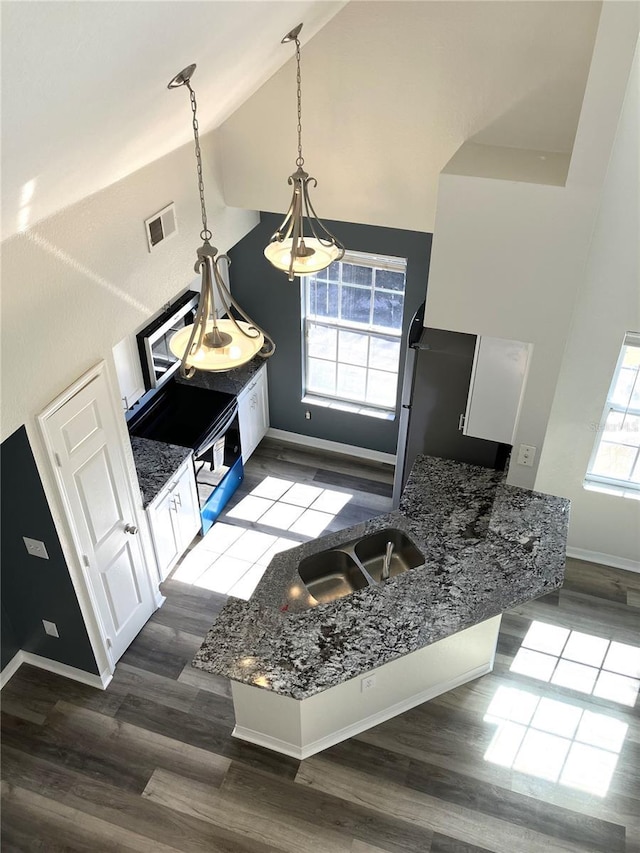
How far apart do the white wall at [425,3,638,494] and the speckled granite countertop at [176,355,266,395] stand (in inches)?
95.1

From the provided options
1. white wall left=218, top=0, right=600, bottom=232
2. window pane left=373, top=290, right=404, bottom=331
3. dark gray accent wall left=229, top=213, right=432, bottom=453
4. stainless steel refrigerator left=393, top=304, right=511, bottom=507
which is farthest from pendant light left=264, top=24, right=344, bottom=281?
window pane left=373, top=290, right=404, bottom=331

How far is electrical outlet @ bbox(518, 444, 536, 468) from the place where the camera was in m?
4.48

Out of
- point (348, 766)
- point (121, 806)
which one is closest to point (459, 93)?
point (348, 766)

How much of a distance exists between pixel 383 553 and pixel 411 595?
2.01 feet

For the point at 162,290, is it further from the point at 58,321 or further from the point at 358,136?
the point at 358,136

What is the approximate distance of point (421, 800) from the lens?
13.2 feet

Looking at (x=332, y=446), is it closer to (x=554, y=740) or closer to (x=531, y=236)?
(x=554, y=740)

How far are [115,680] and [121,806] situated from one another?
0.83 m

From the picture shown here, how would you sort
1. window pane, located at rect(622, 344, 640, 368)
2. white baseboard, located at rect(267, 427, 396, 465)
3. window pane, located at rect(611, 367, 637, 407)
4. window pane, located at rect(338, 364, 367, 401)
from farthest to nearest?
1. white baseboard, located at rect(267, 427, 396, 465)
2. window pane, located at rect(338, 364, 367, 401)
3. window pane, located at rect(611, 367, 637, 407)
4. window pane, located at rect(622, 344, 640, 368)

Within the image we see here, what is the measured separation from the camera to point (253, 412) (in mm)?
6418

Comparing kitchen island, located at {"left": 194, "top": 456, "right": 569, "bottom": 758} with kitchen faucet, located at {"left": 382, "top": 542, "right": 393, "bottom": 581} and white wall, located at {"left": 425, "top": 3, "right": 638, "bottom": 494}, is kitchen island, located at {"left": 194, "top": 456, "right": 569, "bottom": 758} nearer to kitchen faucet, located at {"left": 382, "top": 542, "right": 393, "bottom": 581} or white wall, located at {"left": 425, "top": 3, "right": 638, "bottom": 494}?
kitchen faucet, located at {"left": 382, "top": 542, "right": 393, "bottom": 581}

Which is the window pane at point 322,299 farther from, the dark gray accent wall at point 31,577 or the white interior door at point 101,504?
the dark gray accent wall at point 31,577

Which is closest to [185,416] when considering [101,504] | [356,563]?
[101,504]

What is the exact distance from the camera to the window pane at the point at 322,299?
20.0 ft
